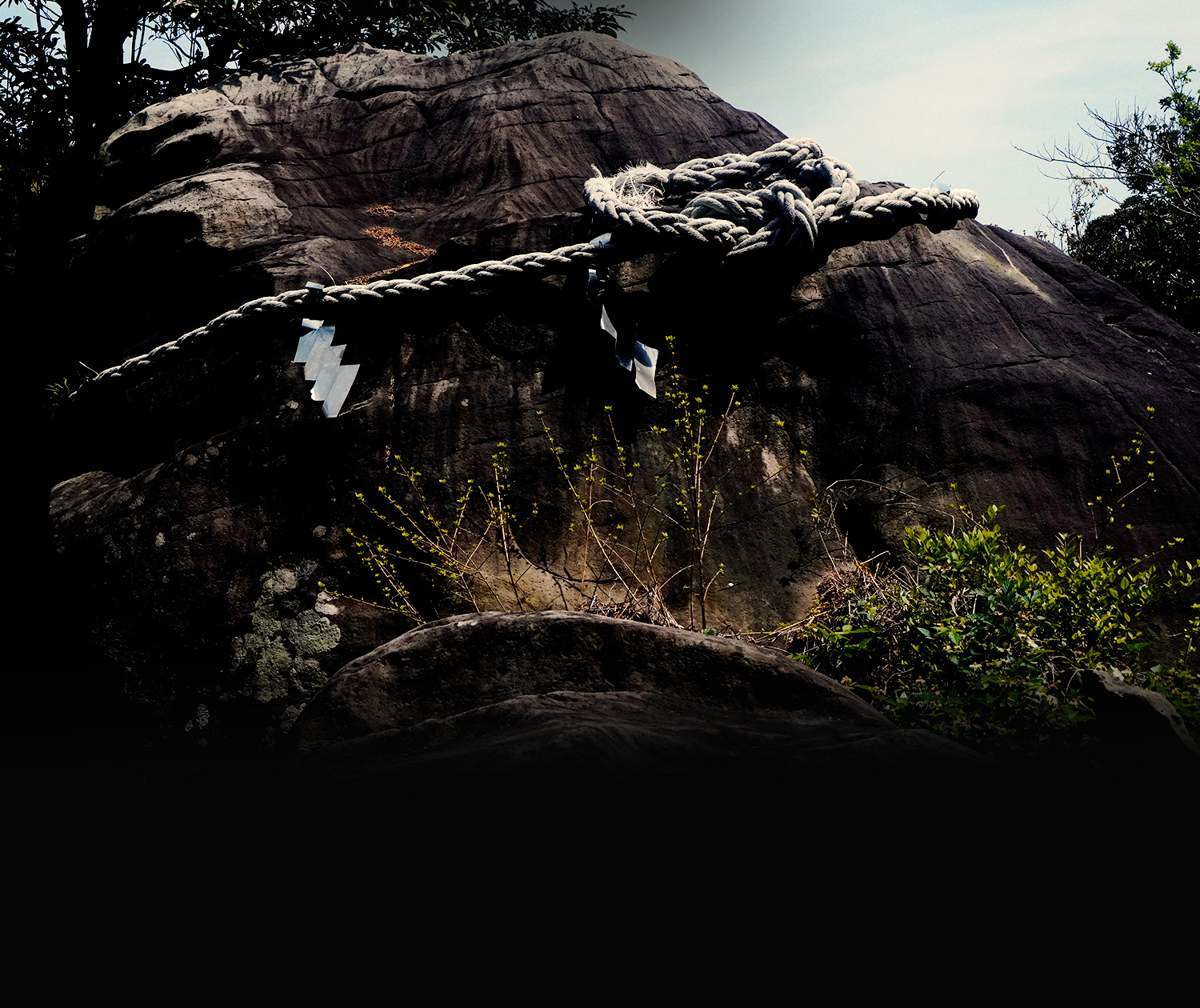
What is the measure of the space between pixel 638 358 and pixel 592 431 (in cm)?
Result: 31

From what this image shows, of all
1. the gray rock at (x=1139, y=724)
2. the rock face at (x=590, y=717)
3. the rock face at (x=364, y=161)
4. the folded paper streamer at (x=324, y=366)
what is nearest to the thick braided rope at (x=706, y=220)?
the folded paper streamer at (x=324, y=366)

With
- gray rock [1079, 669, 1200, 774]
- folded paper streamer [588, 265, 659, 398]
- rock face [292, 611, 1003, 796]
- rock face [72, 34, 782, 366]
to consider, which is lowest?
gray rock [1079, 669, 1200, 774]

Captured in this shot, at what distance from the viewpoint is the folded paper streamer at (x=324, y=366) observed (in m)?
3.29

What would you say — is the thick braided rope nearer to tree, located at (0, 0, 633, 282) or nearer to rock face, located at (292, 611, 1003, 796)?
rock face, located at (292, 611, 1003, 796)

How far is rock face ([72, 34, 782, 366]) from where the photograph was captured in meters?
4.12

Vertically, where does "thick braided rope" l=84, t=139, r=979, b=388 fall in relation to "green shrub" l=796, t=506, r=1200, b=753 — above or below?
above

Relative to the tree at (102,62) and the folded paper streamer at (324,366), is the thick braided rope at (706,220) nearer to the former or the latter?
the folded paper streamer at (324,366)

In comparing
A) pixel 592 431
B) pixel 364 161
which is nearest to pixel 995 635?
pixel 592 431

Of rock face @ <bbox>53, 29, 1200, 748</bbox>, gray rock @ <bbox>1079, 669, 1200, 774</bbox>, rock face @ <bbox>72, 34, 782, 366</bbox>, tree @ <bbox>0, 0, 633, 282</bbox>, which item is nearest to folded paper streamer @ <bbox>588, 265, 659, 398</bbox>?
rock face @ <bbox>53, 29, 1200, 748</bbox>

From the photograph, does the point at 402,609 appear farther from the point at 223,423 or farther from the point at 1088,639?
the point at 1088,639

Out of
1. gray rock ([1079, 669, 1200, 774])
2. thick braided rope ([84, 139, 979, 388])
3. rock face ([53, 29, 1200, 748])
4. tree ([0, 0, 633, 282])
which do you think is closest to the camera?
gray rock ([1079, 669, 1200, 774])

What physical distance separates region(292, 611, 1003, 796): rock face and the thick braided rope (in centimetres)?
161

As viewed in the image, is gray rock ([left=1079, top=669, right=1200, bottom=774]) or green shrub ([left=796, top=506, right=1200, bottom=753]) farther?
green shrub ([left=796, top=506, right=1200, bottom=753])

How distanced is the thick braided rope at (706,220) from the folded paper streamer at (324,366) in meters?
0.07
